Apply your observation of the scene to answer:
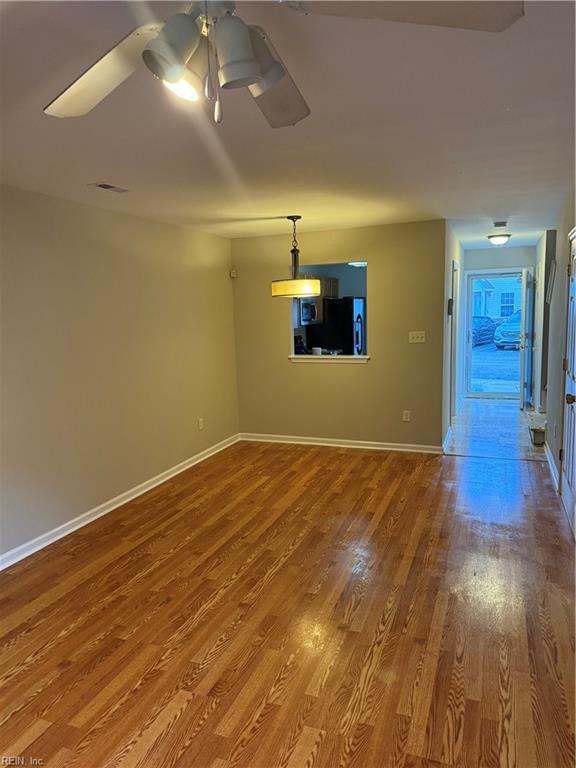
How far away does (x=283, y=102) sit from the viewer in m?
1.54

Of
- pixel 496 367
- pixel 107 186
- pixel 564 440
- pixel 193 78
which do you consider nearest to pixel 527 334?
pixel 496 367

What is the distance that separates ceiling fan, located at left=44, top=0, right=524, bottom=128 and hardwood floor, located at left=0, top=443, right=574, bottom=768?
2132mm

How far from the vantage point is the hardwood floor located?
1.77 metres

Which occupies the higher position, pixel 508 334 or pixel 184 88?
pixel 184 88

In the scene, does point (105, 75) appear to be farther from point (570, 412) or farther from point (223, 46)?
point (570, 412)

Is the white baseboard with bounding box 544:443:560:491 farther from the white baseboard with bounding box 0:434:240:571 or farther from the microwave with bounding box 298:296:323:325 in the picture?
the white baseboard with bounding box 0:434:240:571

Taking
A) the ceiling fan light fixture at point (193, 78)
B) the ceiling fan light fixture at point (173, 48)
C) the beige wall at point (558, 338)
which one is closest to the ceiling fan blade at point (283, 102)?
the ceiling fan light fixture at point (193, 78)

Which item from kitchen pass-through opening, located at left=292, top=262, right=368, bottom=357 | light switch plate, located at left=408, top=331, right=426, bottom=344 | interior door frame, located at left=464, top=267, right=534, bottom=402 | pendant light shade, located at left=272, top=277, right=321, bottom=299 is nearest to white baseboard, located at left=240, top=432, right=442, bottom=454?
kitchen pass-through opening, located at left=292, top=262, right=368, bottom=357

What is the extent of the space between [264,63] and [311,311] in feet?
15.8

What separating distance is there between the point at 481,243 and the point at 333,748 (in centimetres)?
680

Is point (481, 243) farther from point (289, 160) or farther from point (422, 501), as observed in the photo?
point (289, 160)

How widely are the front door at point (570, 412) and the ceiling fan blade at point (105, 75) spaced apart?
3.16 metres

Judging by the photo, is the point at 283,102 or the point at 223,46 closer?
the point at 223,46

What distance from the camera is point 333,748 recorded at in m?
1.73
